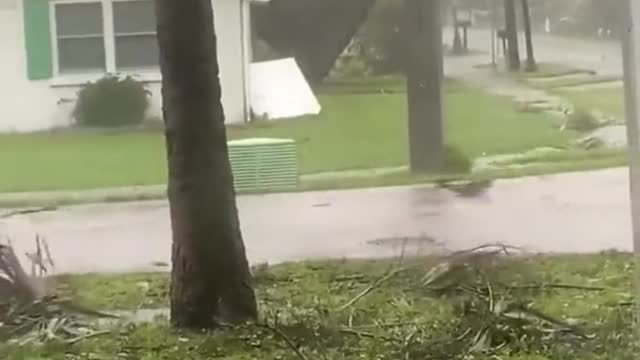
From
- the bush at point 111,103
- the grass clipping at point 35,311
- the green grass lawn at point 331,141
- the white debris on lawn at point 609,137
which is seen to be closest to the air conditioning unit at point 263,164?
the green grass lawn at point 331,141

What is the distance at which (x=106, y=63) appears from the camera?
3.97ft

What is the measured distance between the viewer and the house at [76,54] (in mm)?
1187

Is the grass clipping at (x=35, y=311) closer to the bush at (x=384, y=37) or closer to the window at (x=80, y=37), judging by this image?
the window at (x=80, y=37)

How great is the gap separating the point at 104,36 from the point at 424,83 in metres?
0.35

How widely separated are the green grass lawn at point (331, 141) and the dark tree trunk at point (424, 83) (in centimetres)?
1

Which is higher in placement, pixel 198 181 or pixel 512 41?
pixel 512 41

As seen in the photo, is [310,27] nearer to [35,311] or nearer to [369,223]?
[369,223]

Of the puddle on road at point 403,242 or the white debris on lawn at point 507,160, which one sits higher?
the white debris on lawn at point 507,160

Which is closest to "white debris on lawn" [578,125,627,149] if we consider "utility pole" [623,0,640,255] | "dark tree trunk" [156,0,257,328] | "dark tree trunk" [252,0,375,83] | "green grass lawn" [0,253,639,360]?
"utility pole" [623,0,640,255]

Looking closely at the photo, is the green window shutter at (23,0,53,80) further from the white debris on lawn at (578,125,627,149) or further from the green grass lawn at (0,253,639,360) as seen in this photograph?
the white debris on lawn at (578,125,627,149)

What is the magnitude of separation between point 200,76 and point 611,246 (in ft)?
1.63

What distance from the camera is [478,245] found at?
4.03ft

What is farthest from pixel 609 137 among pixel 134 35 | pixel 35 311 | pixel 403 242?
pixel 35 311

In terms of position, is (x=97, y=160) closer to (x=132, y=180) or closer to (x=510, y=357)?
(x=132, y=180)
